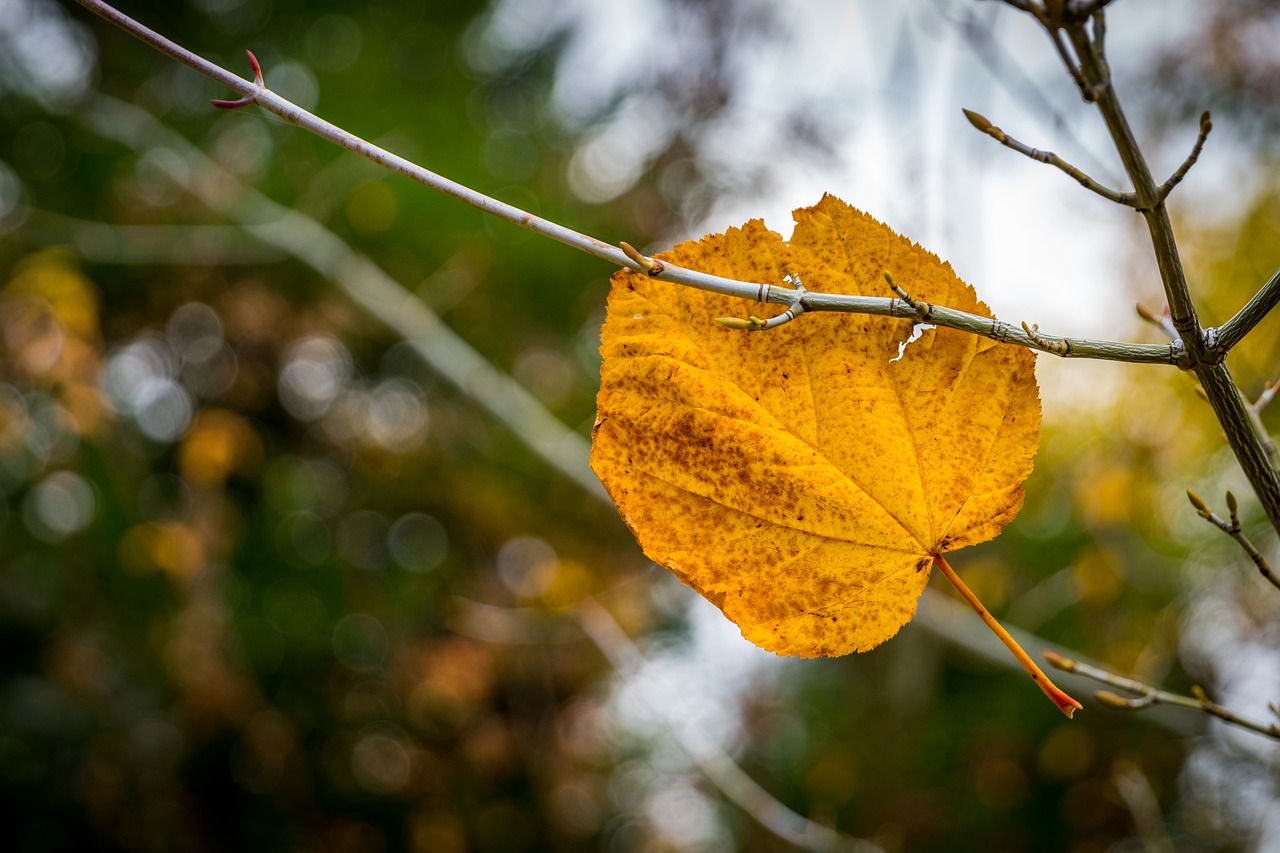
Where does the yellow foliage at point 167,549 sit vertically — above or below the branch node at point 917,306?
above

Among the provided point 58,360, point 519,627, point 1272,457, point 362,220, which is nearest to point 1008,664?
point 1272,457

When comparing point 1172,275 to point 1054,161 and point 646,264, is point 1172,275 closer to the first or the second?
point 1054,161

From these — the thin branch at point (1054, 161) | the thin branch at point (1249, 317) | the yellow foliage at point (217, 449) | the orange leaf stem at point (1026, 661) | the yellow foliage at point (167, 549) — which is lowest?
the orange leaf stem at point (1026, 661)

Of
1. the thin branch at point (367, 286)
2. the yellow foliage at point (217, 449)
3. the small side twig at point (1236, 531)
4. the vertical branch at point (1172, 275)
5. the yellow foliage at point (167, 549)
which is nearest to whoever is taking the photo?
the vertical branch at point (1172, 275)

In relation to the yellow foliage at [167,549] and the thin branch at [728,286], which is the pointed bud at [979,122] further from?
the yellow foliage at [167,549]

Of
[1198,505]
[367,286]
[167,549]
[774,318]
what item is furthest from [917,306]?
[167,549]

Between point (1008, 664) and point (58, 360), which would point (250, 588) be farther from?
point (1008, 664)

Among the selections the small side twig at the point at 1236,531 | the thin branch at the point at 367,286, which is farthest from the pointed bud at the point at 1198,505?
the thin branch at the point at 367,286

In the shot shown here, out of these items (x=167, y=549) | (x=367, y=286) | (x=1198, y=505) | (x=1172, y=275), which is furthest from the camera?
(x=167, y=549)
